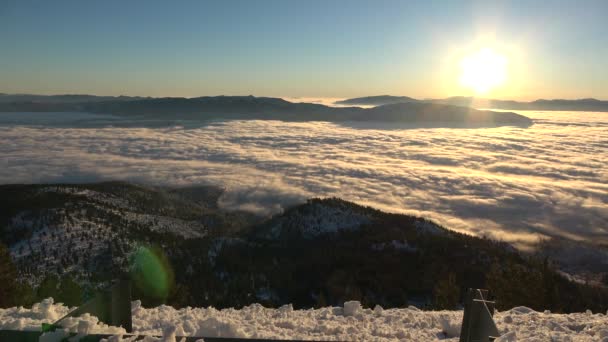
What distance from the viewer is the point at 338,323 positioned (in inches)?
551

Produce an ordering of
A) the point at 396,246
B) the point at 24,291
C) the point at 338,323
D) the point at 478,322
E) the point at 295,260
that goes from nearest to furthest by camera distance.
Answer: the point at 478,322
the point at 338,323
the point at 24,291
the point at 396,246
the point at 295,260

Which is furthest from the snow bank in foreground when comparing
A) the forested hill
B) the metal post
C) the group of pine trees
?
the forested hill

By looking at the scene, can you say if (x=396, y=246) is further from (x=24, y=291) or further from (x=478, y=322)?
(x=478, y=322)

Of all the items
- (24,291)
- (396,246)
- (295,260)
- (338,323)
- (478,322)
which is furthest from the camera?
(295,260)

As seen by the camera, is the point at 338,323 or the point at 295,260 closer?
the point at 338,323

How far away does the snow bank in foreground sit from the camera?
1193 centimetres

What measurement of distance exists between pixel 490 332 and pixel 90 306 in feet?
25.4

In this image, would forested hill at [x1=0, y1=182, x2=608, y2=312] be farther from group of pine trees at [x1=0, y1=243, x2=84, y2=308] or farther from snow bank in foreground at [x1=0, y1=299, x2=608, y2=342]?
snow bank in foreground at [x1=0, y1=299, x2=608, y2=342]

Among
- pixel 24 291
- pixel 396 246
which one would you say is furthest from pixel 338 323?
pixel 396 246

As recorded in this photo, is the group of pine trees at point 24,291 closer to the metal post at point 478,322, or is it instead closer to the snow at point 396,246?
the metal post at point 478,322

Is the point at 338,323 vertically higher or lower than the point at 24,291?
higher

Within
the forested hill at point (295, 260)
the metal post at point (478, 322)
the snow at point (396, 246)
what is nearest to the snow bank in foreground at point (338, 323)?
the metal post at point (478, 322)

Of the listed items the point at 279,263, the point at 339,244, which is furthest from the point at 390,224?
the point at 279,263

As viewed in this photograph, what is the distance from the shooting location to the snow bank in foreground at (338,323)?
1193 centimetres
